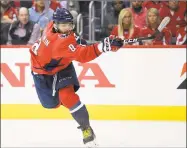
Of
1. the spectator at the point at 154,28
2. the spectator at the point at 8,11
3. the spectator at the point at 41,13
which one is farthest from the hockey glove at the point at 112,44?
the spectator at the point at 8,11

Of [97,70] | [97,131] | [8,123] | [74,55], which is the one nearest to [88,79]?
[97,70]

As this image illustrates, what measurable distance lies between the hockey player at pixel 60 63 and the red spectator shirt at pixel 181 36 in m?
1.64

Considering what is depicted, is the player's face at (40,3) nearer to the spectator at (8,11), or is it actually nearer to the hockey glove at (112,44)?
the spectator at (8,11)

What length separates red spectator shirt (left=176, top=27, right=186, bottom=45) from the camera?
5.85 meters

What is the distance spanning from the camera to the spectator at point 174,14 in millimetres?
5898

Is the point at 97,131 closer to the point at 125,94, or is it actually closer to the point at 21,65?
the point at 125,94

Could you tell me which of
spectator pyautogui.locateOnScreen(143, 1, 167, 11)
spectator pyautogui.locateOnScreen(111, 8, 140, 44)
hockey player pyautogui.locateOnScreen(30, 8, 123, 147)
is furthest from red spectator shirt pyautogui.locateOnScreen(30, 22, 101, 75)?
spectator pyautogui.locateOnScreen(143, 1, 167, 11)

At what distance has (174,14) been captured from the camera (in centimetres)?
596

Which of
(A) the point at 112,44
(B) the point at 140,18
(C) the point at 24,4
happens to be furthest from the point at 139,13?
(A) the point at 112,44

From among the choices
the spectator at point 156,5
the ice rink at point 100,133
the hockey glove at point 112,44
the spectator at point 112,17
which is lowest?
the ice rink at point 100,133

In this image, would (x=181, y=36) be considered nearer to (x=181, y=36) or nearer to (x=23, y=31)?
(x=181, y=36)

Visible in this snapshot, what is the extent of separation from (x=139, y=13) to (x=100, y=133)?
1.30m

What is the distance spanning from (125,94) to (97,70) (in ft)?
1.20

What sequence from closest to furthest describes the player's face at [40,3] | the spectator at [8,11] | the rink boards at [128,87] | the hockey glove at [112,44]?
the hockey glove at [112,44], the rink boards at [128,87], the player's face at [40,3], the spectator at [8,11]
